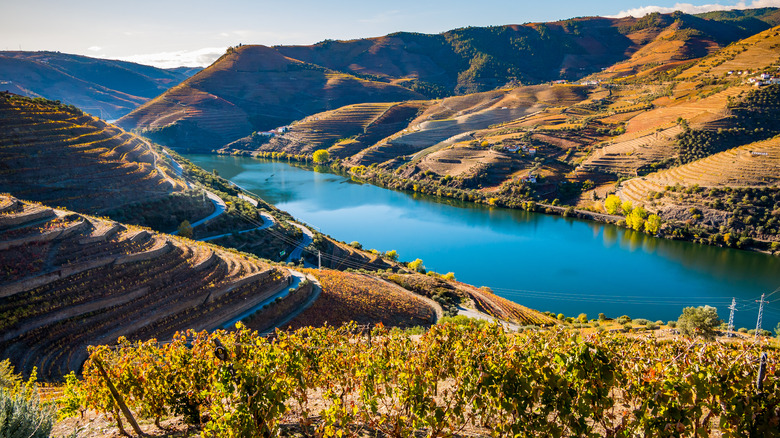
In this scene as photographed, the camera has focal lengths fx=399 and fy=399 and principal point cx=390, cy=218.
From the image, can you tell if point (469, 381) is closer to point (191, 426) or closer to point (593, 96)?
point (191, 426)

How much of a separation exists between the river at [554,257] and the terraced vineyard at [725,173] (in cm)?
1073

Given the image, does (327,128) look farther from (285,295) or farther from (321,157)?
(285,295)

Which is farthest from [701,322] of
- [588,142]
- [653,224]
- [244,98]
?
[244,98]

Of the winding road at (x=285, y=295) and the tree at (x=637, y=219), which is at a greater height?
the tree at (x=637, y=219)

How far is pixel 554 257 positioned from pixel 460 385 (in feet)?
138

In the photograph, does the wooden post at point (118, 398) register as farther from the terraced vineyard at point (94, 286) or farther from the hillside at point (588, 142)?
the hillside at point (588, 142)

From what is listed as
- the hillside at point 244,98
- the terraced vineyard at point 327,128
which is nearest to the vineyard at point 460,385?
the terraced vineyard at point 327,128

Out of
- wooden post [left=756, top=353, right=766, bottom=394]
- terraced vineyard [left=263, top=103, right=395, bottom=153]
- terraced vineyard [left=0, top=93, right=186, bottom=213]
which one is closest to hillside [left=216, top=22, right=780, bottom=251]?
terraced vineyard [left=263, top=103, right=395, bottom=153]

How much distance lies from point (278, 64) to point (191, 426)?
17158 cm

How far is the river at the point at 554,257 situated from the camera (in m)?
36.1

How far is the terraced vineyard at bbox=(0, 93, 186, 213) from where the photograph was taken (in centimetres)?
3188

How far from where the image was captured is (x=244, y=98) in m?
141

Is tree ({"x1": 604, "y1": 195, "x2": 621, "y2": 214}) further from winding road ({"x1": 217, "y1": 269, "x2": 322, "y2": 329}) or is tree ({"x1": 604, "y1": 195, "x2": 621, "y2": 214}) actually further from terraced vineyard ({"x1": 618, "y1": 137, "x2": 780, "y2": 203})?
winding road ({"x1": 217, "y1": 269, "x2": 322, "y2": 329})

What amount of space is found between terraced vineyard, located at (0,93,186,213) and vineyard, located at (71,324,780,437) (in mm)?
31261
